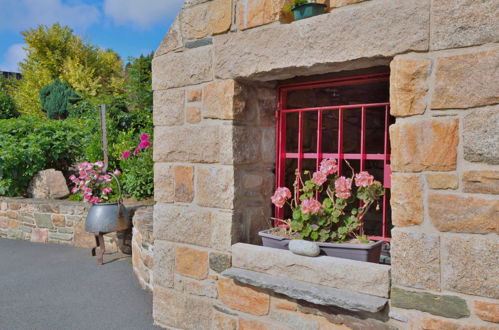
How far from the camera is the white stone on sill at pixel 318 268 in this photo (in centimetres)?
200

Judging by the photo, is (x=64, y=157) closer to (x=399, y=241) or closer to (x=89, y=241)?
(x=89, y=241)

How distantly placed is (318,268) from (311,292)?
136mm

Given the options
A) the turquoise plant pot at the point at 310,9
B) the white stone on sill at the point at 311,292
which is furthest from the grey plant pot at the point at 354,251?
the turquoise plant pot at the point at 310,9

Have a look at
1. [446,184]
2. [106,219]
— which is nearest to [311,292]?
[446,184]

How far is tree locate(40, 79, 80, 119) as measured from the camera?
13.4 meters

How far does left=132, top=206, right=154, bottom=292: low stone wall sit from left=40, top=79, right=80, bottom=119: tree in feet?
34.0

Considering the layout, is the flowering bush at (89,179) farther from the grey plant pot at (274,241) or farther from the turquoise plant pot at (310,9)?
the turquoise plant pot at (310,9)

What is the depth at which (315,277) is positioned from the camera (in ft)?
7.18

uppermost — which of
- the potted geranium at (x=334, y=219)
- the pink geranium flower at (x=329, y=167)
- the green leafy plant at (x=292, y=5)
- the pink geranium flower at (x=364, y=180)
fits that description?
the green leafy plant at (x=292, y=5)

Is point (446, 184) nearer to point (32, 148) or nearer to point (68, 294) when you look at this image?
point (68, 294)

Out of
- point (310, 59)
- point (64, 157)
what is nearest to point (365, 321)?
point (310, 59)

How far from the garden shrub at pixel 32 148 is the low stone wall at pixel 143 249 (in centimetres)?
378

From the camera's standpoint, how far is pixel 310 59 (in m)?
2.18

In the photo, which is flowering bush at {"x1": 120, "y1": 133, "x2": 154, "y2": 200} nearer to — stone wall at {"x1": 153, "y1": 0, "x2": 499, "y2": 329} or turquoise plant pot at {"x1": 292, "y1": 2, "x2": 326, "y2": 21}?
stone wall at {"x1": 153, "y1": 0, "x2": 499, "y2": 329}
